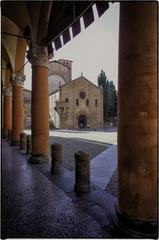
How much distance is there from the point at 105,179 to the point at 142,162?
129 inches

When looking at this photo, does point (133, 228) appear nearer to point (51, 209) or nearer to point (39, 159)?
point (51, 209)

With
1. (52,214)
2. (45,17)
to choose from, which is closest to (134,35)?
(52,214)

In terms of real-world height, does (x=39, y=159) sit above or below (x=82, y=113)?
below

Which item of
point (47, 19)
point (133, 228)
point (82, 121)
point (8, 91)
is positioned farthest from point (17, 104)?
point (82, 121)

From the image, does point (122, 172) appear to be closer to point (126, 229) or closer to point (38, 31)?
point (126, 229)

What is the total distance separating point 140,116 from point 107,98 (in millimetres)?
44071

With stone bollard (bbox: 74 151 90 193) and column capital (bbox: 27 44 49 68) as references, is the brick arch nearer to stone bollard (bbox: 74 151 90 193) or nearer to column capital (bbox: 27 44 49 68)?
column capital (bbox: 27 44 49 68)

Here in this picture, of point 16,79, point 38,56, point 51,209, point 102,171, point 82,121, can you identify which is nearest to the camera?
point 51,209

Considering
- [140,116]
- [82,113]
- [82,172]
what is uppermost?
[82,113]

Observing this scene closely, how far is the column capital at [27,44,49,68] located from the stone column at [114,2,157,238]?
5092 mm

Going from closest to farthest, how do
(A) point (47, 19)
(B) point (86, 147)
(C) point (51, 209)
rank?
(C) point (51, 209) → (A) point (47, 19) → (B) point (86, 147)

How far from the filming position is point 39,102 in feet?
23.5

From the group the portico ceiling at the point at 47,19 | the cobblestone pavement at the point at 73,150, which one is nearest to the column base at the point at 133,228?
the cobblestone pavement at the point at 73,150

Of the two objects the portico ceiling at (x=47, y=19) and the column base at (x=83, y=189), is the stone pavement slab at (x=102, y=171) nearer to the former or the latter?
the column base at (x=83, y=189)
